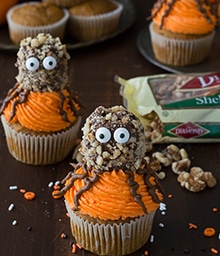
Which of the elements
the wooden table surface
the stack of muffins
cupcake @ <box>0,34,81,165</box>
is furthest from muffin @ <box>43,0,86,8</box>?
cupcake @ <box>0,34,81,165</box>

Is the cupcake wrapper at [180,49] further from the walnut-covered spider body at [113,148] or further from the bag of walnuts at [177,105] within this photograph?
the walnut-covered spider body at [113,148]

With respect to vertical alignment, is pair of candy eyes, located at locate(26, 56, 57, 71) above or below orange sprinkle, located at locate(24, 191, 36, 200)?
above

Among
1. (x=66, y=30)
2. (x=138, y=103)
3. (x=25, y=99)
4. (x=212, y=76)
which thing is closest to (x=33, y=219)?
(x=25, y=99)

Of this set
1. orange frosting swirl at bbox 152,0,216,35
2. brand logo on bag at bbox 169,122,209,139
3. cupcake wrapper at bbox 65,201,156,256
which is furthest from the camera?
orange frosting swirl at bbox 152,0,216,35

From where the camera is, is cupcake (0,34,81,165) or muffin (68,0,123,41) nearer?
cupcake (0,34,81,165)

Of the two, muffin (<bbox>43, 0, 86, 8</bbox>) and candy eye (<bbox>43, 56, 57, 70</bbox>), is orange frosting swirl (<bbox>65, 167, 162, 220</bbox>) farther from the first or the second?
muffin (<bbox>43, 0, 86, 8</bbox>)

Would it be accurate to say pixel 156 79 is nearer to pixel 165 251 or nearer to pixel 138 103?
pixel 138 103

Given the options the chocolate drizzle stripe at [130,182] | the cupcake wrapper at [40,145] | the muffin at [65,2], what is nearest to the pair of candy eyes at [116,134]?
the chocolate drizzle stripe at [130,182]
